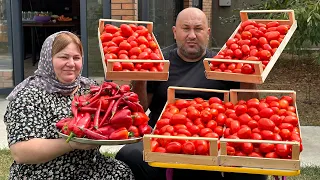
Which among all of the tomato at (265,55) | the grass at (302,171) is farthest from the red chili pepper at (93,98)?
the grass at (302,171)

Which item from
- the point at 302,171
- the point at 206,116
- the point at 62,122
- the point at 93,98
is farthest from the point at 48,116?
the point at 302,171

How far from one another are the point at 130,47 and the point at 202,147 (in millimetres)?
956

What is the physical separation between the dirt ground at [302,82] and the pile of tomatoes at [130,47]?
391 centimetres

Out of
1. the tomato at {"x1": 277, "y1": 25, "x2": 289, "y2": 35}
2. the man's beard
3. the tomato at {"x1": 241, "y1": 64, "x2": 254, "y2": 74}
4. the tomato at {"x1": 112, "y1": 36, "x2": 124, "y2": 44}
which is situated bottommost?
the tomato at {"x1": 241, "y1": 64, "x2": 254, "y2": 74}

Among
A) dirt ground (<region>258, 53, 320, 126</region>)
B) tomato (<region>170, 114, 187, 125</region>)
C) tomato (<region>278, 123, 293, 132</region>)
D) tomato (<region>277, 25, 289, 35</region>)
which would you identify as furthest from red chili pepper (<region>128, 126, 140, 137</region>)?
dirt ground (<region>258, 53, 320, 126</region>)

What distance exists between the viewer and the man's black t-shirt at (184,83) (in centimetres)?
330

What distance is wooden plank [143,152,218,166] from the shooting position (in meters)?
2.33

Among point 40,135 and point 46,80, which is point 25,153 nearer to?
point 40,135

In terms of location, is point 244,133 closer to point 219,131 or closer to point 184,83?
point 219,131

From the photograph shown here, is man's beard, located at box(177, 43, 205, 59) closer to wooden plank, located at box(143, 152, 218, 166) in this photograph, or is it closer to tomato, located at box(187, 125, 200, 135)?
tomato, located at box(187, 125, 200, 135)

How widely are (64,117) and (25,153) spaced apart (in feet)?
1.02

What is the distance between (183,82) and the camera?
334 cm

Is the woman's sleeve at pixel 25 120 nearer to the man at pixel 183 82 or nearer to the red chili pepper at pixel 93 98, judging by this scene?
the red chili pepper at pixel 93 98

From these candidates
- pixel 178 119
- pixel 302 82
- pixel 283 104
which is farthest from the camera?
pixel 302 82
